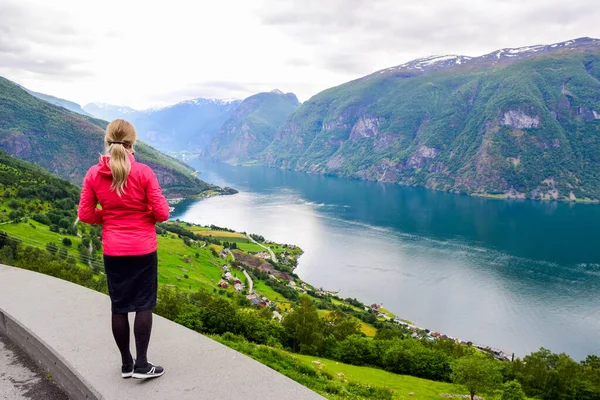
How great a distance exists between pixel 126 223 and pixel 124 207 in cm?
15

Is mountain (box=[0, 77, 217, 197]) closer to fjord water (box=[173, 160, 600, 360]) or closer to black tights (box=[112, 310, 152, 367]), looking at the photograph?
fjord water (box=[173, 160, 600, 360])

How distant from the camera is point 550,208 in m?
138

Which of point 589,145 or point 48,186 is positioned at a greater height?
point 589,145

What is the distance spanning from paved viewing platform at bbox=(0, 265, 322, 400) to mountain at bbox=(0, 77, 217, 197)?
156501mm

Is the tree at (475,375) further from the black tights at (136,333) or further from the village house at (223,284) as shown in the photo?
the village house at (223,284)

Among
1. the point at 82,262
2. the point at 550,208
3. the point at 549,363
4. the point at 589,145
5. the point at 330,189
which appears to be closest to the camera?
the point at 549,363

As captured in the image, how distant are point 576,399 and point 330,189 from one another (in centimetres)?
15158

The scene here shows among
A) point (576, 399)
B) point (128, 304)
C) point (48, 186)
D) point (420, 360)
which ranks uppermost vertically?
point (128, 304)

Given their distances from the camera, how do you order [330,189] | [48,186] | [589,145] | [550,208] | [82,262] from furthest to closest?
[589,145], [330,189], [550,208], [48,186], [82,262]

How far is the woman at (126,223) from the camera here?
3756mm

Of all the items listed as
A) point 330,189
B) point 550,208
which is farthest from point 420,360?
point 330,189

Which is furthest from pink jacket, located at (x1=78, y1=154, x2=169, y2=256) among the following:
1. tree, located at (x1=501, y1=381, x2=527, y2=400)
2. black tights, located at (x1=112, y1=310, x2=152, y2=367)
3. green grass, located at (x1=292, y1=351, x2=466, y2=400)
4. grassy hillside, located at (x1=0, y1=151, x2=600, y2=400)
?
tree, located at (x1=501, y1=381, x2=527, y2=400)

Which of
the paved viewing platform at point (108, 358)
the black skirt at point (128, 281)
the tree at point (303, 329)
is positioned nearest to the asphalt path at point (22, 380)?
the paved viewing platform at point (108, 358)

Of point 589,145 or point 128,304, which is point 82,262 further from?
point 589,145
